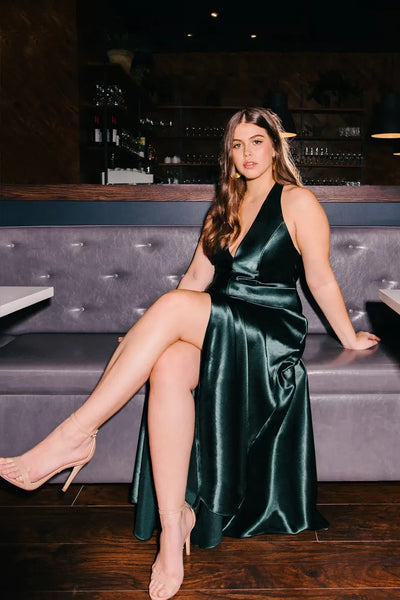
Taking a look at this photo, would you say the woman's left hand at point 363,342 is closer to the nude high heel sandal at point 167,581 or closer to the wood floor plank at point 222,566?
the wood floor plank at point 222,566

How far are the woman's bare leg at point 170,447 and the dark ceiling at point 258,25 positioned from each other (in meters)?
5.43

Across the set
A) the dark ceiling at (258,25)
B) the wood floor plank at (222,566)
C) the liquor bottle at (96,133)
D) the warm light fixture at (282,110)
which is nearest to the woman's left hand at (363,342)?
the wood floor plank at (222,566)

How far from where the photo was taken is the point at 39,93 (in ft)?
17.7

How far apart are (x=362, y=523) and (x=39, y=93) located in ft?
16.0

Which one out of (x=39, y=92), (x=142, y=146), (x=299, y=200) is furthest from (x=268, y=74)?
(x=299, y=200)

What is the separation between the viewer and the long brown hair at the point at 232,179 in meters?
2.04

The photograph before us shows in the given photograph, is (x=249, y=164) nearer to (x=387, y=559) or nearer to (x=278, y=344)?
(x=278, y=344)

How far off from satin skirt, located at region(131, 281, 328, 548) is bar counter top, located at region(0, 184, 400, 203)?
4.57ft

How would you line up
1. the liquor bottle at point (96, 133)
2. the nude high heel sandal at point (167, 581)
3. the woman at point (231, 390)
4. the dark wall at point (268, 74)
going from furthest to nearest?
the dark wall at point (268, 74)
the liquor bottle at point (96, 133)
the woman at point (231, 390)
the nude high heel sandal at point (167, 581)

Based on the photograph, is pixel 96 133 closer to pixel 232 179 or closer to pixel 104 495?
pixel 232 179

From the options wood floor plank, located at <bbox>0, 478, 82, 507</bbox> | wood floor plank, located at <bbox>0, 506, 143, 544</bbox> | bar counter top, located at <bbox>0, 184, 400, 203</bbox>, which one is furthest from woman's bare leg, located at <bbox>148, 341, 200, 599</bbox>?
bar counter top, located at <bbox>0, 184, 400, 203</bbox>

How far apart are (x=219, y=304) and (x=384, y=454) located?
0.77 m

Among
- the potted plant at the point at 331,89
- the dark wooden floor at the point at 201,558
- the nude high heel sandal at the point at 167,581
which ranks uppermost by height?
the potted plant at the point at 331,89

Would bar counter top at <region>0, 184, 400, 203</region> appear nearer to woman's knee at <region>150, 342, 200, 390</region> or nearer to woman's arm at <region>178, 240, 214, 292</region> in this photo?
woman's arm at <region>178, 240, 214, 292</region>
